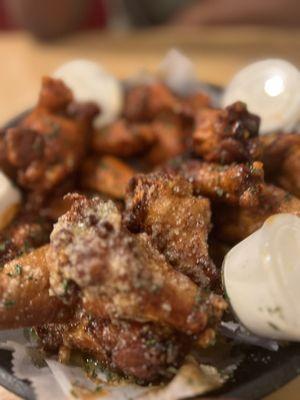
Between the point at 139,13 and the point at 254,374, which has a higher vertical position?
the point at 139,13

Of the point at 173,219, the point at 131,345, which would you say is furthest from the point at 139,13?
A: the point at 131,345

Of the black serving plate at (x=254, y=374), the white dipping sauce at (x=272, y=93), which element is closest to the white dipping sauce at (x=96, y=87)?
the white dipping sauce at (x=272, y=93)

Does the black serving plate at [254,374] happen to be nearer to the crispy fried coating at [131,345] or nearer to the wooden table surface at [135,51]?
the crispy fried coating at [131,345]

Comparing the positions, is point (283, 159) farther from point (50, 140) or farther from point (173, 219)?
point (50, 140)

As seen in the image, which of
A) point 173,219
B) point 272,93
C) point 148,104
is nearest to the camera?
point 173,219

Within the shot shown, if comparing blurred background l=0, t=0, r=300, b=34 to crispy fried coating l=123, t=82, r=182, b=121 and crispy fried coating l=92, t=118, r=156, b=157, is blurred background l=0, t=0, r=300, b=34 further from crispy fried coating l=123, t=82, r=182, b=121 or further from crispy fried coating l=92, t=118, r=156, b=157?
crispy fried coating l=92, t=118, r=156, b=157

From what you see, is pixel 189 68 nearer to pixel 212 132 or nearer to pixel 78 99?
pixel 78 99
